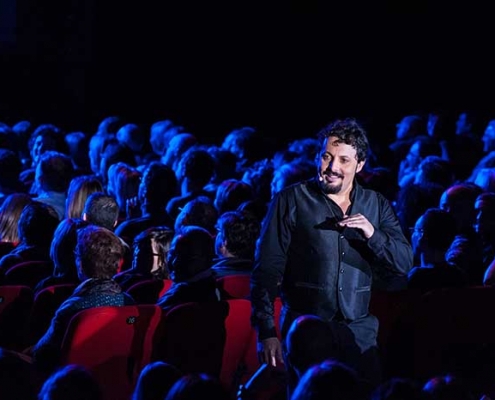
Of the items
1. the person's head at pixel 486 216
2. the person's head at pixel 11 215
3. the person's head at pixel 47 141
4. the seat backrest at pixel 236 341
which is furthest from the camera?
the person's head at pixel 47 141

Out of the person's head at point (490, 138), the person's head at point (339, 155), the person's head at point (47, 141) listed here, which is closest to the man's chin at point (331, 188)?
the person's head at point (339, 155)

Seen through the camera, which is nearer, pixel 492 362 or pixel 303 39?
pixel 492 362

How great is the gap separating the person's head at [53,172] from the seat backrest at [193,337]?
11.4ft

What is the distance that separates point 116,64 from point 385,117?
4332mm

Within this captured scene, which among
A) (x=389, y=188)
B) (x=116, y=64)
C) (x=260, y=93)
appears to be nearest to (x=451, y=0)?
(x=260, y=93)

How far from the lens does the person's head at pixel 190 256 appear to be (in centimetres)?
514

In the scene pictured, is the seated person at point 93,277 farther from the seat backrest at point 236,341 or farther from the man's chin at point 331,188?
the man's chin at point 331,188

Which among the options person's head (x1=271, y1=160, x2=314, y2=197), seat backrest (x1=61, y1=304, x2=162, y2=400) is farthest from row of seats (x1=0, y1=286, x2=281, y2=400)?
person's head (x1=271, y1=160, x2=314, y2=197)

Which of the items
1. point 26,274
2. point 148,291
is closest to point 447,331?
point 148,291

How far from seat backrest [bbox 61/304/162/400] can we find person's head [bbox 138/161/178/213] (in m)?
2.62

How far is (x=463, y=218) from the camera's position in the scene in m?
6.99

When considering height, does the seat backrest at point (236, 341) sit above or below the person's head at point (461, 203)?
below

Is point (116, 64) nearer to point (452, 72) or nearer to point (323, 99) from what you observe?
point (323, 99)

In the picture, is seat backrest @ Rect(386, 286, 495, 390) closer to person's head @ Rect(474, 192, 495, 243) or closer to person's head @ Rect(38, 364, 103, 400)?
person's head @ Rect(474, 192, 495, 243)
